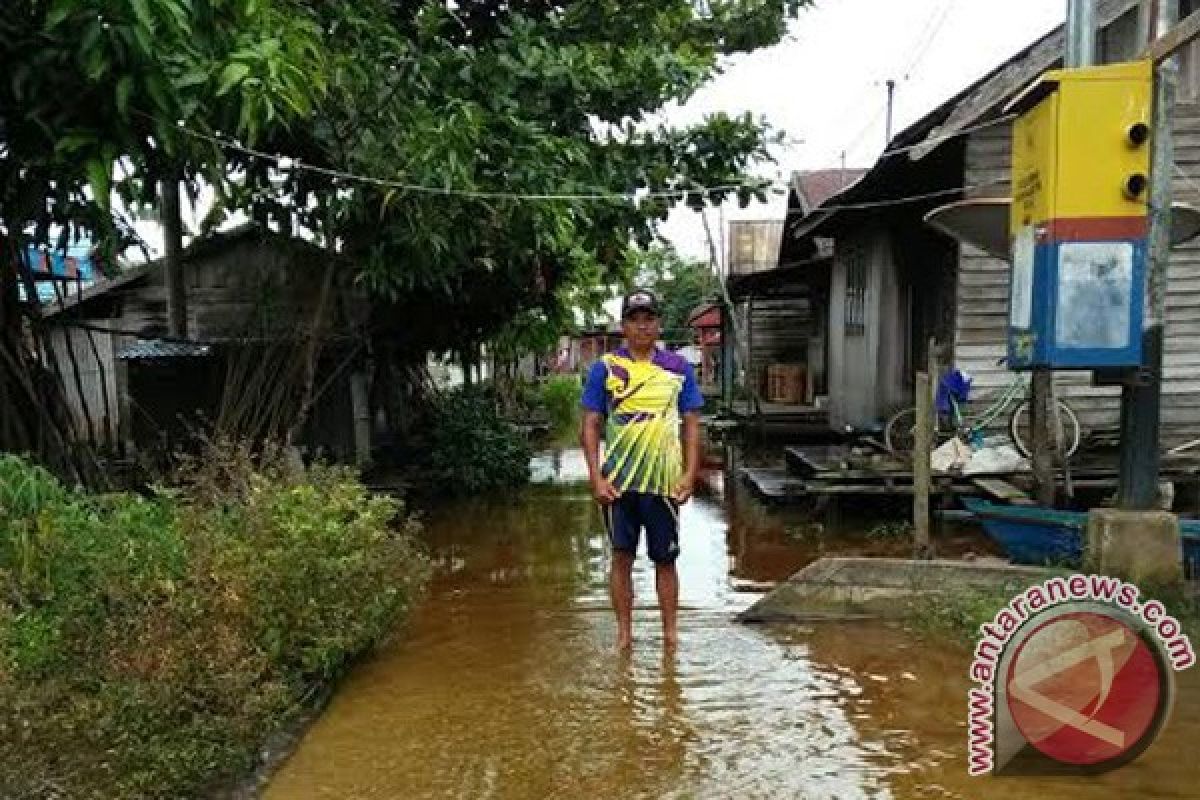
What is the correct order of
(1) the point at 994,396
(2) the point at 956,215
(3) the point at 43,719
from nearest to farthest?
(3) the point at 43,719 < (2) the point at 956,215 < (1) the point at 994,396

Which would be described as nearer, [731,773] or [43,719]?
[43,719]

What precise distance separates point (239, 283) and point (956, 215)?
822cm

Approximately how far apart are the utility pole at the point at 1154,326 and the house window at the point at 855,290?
8.39 metres

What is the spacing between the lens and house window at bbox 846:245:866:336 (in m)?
15.0

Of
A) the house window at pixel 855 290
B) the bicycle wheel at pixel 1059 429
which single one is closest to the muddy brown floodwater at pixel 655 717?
the bicycle wheel at pixel 1059 429

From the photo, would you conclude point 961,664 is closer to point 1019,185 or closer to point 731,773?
point 731,773

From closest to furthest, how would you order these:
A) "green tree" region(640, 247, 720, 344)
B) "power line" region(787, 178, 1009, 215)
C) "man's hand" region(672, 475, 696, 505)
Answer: "man's hand" region(672, 475, 696, 505)
"power line" region(787, 178, 1009, 215)
"green tree" region(640, 247, 720, 344)

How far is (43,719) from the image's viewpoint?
3561 mm

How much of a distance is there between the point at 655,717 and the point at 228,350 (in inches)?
284

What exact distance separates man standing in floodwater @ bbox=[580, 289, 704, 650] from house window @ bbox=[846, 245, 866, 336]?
9.84 m

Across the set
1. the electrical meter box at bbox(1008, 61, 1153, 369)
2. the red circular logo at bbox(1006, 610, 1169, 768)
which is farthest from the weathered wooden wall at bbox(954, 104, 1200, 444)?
the red circular logo at bbox(1006, 610, 1169, 768)

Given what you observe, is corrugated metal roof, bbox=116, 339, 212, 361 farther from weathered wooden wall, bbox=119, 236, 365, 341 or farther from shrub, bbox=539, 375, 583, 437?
shrub, bbox=539, 375, 583, 437

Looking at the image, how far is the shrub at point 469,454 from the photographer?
14.0m

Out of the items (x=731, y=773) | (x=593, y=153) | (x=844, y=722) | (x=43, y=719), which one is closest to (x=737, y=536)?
(x=593, y=153)
